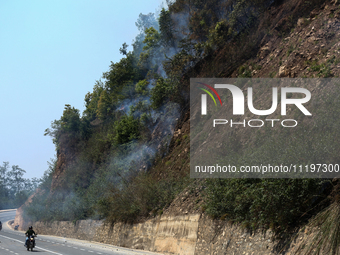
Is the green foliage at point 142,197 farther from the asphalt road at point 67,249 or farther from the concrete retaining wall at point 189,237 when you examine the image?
the asphalt road at point 67,249

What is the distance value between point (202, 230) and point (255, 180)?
4.38 meters

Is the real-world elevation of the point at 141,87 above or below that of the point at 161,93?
above

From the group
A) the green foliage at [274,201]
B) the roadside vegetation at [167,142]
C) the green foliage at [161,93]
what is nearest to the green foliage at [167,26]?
the roadside vegetation at [167,142]

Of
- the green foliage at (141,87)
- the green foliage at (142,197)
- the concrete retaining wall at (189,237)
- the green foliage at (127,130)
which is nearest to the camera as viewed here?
the concrete retaining wall at (189,237)

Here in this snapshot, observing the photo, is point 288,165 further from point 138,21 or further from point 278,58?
point 138,21

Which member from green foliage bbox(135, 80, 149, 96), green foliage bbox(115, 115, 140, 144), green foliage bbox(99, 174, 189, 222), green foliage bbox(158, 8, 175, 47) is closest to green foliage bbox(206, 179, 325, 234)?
green foliage bbox(99, 174, 189, 222)

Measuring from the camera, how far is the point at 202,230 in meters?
17.4

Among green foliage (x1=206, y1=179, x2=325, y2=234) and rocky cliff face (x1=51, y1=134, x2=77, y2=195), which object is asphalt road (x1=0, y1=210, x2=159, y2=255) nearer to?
green foliage (x1=206, y1=179, x2=325, y2=234)

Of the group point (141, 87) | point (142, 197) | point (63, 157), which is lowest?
point (142, 197)

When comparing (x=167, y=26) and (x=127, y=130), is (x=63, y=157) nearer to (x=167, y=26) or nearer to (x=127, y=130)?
(x=127, y=130)

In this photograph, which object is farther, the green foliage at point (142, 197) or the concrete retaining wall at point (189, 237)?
the green foliage at point (142, 197)

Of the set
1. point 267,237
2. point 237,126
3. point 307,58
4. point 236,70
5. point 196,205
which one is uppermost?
point 236,70

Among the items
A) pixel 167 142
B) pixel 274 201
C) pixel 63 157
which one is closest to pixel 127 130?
pixel 167 142

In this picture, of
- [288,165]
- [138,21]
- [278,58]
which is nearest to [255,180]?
[288,165]
